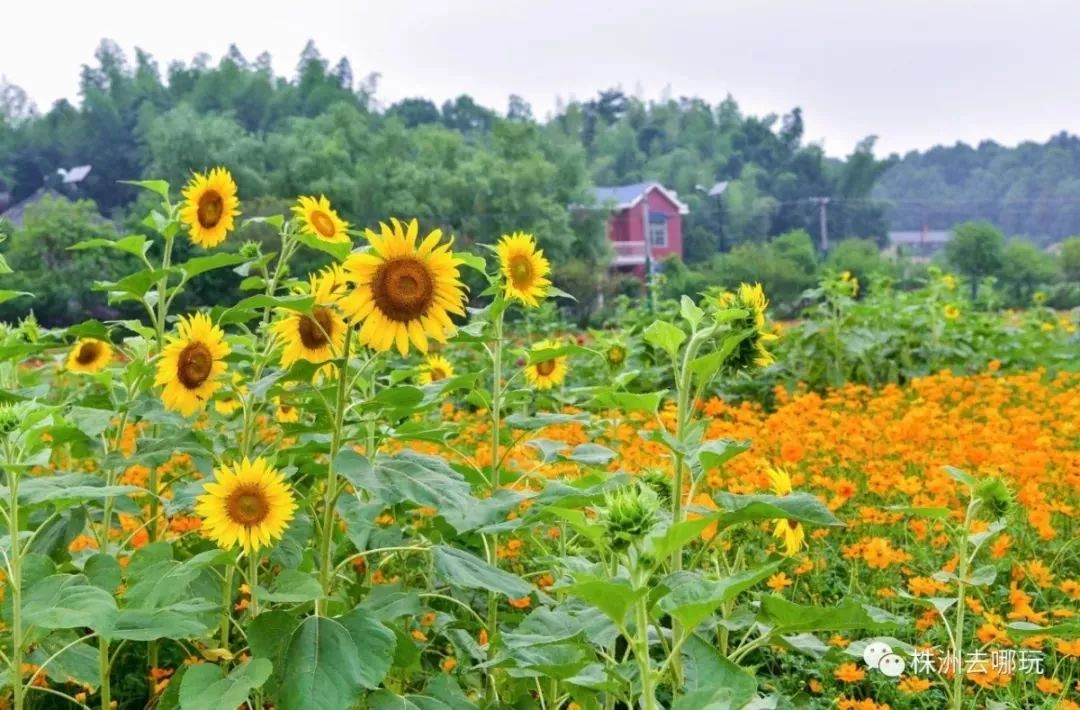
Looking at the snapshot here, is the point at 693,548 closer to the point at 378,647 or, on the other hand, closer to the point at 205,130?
the point at 378,647

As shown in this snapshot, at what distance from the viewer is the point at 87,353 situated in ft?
6.40

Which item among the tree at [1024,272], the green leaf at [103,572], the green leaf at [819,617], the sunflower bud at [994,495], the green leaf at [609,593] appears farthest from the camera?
the tree at [1024,272]

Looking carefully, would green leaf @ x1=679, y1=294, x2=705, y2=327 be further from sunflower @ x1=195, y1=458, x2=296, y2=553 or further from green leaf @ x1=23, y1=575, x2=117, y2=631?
green leaf @ x1=23, y1=575, x2=117, y2=631

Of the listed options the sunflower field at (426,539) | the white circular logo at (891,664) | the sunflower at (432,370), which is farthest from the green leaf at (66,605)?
the white circular logo at (891,664)

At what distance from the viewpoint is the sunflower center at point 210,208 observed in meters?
1.51

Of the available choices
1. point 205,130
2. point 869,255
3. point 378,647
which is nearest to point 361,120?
point 205,130

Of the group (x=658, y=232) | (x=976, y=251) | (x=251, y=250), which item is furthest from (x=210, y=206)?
(x=658, y=232)

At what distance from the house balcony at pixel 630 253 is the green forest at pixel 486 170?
0.59 meters

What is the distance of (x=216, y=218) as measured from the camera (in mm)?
1512

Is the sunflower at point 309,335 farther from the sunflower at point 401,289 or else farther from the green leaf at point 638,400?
the green leaf at point 638,400

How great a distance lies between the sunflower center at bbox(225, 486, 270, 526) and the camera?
42.3 inches

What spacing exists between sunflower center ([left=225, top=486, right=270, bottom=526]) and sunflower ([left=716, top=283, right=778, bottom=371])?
0.51 metres

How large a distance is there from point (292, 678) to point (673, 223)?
1288 cm

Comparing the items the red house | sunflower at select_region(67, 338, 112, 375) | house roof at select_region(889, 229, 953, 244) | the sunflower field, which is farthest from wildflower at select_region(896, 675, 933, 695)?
house roof at select_region(889, 229, 953, 244)
